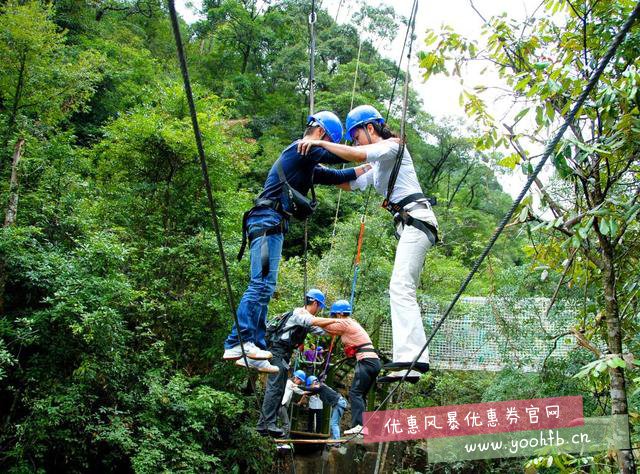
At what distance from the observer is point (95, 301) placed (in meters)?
7.04

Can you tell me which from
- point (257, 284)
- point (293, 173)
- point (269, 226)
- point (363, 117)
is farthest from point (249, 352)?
point (363, 117)

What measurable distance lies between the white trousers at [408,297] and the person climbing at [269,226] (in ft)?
1.85

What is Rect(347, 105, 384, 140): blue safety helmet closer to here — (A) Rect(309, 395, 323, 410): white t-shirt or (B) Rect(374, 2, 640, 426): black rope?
(B) Rect(374, 2, 640, 426): black rope

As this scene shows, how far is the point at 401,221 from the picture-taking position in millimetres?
3225

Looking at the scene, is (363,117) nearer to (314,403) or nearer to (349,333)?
(349,333)

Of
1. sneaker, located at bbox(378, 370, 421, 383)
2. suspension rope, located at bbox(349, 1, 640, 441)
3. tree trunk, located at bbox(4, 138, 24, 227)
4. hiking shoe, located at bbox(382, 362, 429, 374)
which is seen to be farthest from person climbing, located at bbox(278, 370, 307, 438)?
tree trunk, located at bbox(4, 138, 24, 227)

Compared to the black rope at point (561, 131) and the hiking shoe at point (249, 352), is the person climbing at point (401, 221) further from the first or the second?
the hiking shoe at point (249, 352)

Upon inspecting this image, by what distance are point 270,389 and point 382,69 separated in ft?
55.3

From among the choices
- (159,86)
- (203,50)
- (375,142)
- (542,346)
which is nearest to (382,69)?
(203,50)

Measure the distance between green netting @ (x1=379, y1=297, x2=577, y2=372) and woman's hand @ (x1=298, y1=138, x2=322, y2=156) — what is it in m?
5.57

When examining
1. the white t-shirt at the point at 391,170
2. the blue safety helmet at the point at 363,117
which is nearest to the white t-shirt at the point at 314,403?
the white t-shirt at the point at 391,170

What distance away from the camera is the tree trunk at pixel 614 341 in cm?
340

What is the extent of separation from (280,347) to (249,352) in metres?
1.18

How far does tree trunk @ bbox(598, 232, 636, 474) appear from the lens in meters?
3.40
